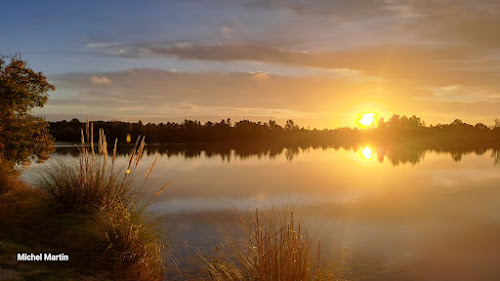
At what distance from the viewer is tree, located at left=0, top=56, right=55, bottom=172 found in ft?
39.7

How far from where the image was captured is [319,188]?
2067cm

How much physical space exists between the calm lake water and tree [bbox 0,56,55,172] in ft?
4.35

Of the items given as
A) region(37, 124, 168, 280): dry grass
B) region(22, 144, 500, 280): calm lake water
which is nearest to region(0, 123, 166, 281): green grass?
region(37, 124, 168, 280): dry grass

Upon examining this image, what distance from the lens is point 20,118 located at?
12.7 m

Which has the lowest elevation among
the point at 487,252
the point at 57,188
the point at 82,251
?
the point at 487,252

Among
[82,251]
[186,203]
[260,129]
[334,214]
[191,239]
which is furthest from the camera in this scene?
[260,129]

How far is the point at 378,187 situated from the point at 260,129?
78.1 m

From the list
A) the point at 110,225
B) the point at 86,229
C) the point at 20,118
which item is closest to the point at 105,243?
the point at 110,225

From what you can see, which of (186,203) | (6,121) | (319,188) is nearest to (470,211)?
(319,188)

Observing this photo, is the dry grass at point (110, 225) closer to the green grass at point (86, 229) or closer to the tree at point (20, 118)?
the green grass at point (86, 229)

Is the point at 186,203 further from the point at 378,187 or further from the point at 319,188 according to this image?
the point at 378,187

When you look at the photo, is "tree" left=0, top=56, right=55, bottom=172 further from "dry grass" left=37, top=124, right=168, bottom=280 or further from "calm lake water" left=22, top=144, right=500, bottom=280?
"dry grass" left=37, top=124, right=168, bottom=280

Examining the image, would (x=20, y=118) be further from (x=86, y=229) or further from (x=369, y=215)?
(x=369, y=215)

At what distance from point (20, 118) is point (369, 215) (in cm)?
1278
